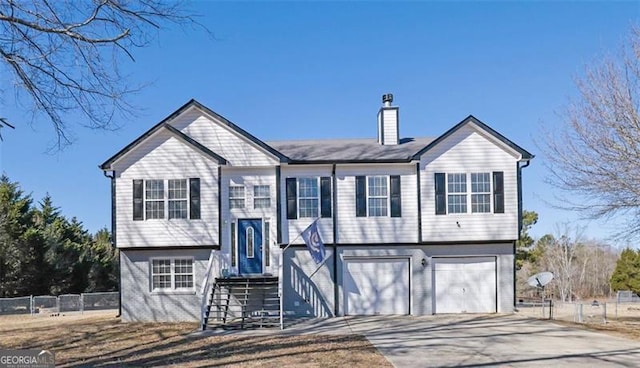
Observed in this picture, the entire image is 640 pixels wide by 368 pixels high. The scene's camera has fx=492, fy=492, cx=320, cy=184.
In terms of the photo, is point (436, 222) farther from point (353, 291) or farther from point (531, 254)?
point (531, 254)

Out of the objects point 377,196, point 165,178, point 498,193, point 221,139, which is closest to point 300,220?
point 377,196

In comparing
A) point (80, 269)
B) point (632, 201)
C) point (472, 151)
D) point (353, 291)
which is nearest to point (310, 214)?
point (353, 291)

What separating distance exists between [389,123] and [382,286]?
662cm

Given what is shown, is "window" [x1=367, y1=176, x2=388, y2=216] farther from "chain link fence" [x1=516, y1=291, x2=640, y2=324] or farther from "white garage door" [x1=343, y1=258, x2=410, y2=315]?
"chain link fence" [x1=516, y1=291, x2=640, y2=324]

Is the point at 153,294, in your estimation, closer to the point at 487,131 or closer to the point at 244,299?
the point at 244,299

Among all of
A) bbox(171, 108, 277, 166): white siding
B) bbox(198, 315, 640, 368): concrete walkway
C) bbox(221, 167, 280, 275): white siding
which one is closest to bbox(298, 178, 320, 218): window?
bbox(221, 167, 280, 275): white siding

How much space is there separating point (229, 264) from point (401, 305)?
6406 mm

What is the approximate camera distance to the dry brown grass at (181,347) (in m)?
10.2

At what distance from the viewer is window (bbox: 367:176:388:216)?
17.9 meters

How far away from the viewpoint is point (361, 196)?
59.0 ft

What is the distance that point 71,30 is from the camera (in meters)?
8.28

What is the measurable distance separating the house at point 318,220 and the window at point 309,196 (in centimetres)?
4

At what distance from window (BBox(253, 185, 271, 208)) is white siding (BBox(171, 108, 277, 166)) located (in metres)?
0.89

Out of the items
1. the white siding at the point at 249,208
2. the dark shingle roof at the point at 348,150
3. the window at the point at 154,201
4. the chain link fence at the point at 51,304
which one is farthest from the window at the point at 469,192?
the chain link fence at the point at 51,304
